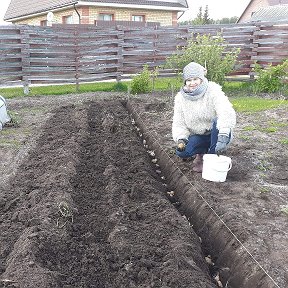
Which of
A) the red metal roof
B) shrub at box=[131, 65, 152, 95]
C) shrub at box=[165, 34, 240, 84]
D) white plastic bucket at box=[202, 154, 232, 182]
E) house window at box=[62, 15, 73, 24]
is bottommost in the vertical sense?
shrub at box=[131, 65, 152, 95]

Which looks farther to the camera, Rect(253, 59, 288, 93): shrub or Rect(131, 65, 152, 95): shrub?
Rect(253, 59, 288, 93): shrub

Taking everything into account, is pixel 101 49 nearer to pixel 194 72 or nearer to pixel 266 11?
pixel 194 72

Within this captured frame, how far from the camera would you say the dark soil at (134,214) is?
11.1 ft

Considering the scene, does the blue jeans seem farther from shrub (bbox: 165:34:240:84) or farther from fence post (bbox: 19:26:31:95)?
fence post (bbox: 19:26:31:95)

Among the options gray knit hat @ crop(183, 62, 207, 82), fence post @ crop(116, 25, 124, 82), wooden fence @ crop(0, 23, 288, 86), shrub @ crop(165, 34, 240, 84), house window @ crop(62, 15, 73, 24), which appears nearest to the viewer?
gray knit hat @ crop(183, 62, 207, 82)

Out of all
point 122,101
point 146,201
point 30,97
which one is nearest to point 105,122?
point 122,101

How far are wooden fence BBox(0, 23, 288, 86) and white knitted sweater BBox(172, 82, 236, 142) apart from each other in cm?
810

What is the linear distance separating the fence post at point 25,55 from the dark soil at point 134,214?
206 inches

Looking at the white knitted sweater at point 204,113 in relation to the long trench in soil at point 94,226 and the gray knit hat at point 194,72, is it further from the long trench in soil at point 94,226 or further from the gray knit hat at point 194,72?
the long trench in soil at point 94,226

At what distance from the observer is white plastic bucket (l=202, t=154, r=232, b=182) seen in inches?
198

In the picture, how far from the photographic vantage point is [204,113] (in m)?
5.50

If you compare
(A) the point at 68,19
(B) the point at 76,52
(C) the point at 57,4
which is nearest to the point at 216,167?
(B) the point at 76,52

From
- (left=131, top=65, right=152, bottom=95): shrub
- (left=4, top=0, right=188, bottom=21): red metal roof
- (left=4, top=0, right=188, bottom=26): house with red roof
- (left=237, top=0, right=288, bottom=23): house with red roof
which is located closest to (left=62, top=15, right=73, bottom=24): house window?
(left=4, top=0, right=188, bottom=26): house with red roof

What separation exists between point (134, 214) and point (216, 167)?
4.09 feet
